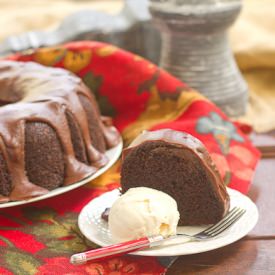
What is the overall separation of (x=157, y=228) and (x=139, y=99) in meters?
0.51

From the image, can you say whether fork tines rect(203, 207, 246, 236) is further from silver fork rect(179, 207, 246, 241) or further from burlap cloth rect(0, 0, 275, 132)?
burlap cloth rect(0, 0, 275, 132)

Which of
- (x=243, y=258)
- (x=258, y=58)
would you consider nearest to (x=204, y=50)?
(x=258, y=58)

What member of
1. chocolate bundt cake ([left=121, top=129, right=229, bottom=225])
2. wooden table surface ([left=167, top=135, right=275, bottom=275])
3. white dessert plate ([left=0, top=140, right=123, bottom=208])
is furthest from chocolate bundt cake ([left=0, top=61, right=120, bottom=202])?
wooden table surface ([left=167, top=135, right=275, bottom=275])

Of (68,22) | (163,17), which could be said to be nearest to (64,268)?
(163,17)

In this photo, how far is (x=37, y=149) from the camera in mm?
1056

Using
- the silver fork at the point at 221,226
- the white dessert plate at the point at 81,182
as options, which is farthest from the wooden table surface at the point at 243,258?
the white dessert plate at the point at 81,182

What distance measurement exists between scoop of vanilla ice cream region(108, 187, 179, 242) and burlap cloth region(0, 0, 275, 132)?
50cm

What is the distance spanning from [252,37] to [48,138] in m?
0.73

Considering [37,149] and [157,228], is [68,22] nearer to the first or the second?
[37,149]

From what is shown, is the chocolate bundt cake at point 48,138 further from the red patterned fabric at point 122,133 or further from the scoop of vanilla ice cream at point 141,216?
the scoop of vanilla ice cream at point 141,216

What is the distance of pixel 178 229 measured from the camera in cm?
94

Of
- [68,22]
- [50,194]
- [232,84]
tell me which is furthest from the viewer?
[68,22]

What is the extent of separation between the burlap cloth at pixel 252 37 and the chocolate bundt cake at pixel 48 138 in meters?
0.36

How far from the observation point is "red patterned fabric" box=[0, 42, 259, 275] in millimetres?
902
